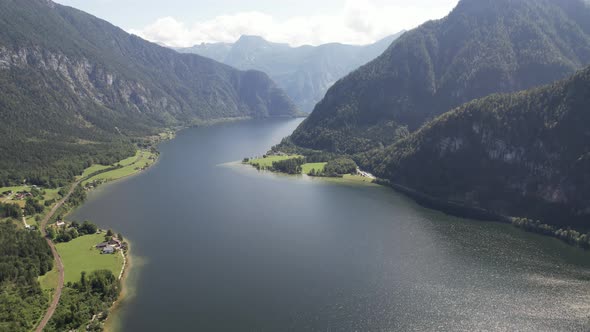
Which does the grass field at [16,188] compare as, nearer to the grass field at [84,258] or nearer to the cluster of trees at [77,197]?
the cluster of trees at [77,197]

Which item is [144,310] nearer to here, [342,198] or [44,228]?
[44,228]

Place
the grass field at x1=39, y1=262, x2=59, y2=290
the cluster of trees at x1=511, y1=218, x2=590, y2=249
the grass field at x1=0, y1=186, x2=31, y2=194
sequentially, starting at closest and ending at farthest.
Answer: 1. the grass field at x1=39, y1=262, x2=59, y2=290
2. the cluster of trees at x1=511, y1=218, x2=590, y2=249
3. the grass field at x1=0, y1=186, x2=31, y2=194

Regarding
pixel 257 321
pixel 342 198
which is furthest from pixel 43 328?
pixel 342 198

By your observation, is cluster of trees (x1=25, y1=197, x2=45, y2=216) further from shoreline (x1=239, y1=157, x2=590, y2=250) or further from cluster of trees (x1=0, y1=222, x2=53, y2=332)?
shoreline (x1=239, y1=157, x2=590, y2=250)

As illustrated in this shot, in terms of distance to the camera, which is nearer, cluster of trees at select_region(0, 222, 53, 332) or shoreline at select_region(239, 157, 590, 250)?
cluster of trees at select_region(0, 222, 53, 332)

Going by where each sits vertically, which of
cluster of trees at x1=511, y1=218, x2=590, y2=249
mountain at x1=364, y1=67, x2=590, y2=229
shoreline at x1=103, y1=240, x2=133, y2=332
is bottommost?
shoreline at x1=103, y1=240, x2=133, y2=332

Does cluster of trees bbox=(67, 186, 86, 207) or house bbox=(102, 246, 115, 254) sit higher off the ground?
cluster of trees bbox=(67, 186, 86, 207)

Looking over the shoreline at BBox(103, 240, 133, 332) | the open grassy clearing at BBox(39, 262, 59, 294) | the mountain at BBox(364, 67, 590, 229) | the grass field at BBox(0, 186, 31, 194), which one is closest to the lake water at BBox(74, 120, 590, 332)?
the shoreline at BBox(103, 240, 133, 332)
